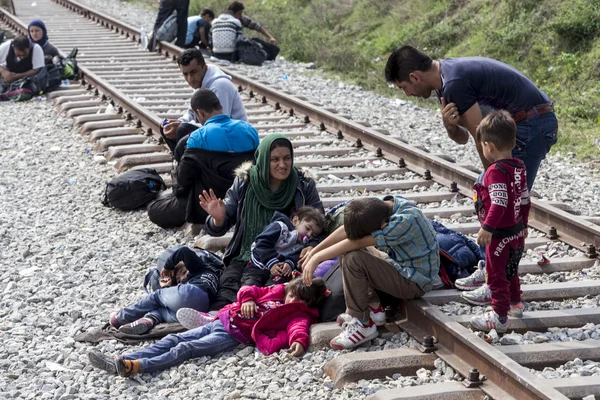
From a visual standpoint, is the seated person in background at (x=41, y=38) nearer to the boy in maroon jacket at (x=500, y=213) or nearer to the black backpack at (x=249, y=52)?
the black backpack at (x=249, y=52)

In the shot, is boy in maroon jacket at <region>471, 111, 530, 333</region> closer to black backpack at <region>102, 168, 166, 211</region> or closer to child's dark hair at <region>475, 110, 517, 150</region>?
child's dark hair at <region>475, 110, 517, 150</region>

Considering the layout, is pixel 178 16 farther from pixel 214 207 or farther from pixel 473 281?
pixel 473 281

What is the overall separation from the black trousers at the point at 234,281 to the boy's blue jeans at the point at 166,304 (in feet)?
0.35

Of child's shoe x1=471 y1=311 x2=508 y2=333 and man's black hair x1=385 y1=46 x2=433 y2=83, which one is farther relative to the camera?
man's black hair x1=385 y1=46 x2=433 y2=83

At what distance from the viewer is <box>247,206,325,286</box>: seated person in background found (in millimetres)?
6035

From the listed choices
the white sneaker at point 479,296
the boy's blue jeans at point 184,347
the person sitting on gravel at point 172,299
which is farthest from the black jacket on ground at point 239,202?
the white sneaker at point 479,296

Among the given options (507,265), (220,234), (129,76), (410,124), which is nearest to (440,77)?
(507,265)

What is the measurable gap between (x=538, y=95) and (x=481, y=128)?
103 centimetres

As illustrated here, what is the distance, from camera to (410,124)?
37.9ft

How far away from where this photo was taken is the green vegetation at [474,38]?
12484 mm

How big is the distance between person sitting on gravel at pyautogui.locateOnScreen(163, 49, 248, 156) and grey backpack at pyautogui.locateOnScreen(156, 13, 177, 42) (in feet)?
26.9

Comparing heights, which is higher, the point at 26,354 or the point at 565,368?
the point at 565,368

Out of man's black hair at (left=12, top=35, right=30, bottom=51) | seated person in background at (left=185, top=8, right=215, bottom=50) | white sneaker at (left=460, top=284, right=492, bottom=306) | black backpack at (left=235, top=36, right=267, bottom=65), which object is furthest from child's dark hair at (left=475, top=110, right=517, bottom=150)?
seated person in background at (left=185, top=8, right=215, bottom=50)

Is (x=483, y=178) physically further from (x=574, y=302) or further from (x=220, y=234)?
(x=220, y=234)
